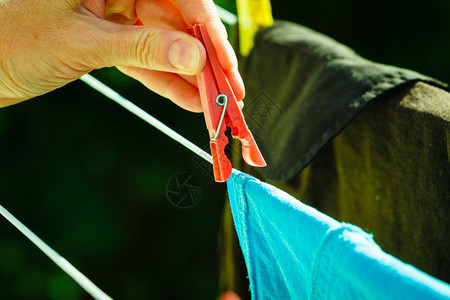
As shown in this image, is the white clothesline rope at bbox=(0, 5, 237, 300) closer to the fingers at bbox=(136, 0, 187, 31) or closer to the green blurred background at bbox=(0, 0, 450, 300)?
the fingers at bbox=(136, 0, 187, 31)

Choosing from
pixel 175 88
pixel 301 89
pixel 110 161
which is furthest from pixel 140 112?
pixel 110 161

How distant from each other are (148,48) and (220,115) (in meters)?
0.11

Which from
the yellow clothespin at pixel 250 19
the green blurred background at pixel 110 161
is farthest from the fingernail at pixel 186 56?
the green blurred background at pixel 110 161

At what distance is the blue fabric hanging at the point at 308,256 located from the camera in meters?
0.29

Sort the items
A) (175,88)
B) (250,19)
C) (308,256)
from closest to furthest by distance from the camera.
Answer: (308,256) < (175,88) < (250,19)

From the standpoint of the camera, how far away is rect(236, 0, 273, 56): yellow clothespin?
34.7 inches

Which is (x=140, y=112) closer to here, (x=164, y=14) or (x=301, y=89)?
(x=164, y=14)

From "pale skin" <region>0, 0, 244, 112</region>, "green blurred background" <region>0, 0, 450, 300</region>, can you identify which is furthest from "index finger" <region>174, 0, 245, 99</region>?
"green blurred background" <region>0, 0, 450, 300</region>

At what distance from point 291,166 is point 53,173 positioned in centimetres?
100

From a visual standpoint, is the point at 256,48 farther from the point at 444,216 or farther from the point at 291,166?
the point at 444,216

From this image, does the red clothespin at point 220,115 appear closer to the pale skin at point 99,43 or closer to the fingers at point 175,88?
the pale skin at point 99,43

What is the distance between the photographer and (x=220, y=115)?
451 millimetres

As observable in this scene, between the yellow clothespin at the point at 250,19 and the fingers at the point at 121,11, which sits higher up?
the fingers at the point at 121,11

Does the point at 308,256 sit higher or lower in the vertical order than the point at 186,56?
lower
